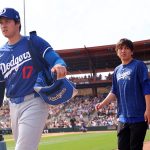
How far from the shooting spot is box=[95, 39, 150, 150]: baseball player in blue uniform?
5801 mm

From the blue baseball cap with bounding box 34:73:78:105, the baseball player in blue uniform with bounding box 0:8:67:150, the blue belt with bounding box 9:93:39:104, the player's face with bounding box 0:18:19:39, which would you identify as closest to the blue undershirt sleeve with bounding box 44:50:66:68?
the baseball player in blue uniform with bounding box 0:8:67:150

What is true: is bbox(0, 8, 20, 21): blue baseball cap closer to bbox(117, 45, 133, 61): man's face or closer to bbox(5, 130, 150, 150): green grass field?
bbox(117, 45, 133, 61): man's face

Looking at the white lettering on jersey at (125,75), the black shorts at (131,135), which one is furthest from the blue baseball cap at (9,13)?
the black shorts at (131,135)

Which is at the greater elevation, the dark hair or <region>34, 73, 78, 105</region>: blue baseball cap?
the dark hair

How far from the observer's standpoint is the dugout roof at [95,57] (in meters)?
50.0

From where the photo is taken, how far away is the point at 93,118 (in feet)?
148

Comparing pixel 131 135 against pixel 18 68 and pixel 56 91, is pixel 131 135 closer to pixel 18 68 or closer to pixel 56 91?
pixel 56 91

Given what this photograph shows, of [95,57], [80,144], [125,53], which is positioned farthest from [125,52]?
[95,57]

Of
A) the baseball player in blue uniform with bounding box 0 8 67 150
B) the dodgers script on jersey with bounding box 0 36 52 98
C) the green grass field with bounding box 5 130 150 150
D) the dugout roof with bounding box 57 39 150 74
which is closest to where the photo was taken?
the baseball player in blue uniform with bounding box 0 8 67 150

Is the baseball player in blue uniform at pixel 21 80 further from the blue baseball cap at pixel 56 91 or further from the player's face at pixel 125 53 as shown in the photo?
the player's face at pixel 125 53

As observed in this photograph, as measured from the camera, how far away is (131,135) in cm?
583

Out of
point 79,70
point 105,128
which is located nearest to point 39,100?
point 105,128

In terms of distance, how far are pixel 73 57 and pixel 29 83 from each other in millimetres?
48718

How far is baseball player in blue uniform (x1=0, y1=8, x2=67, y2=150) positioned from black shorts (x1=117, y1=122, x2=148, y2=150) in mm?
1669
